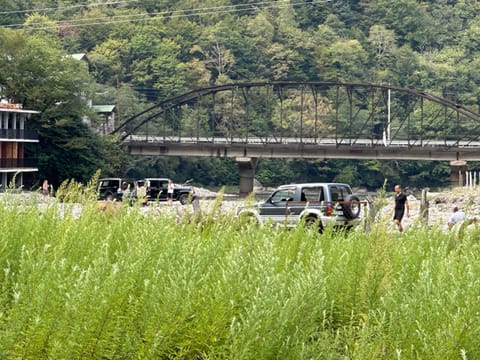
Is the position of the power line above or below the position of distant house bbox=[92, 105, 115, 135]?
above

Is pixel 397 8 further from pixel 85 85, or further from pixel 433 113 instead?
pixel 85 85

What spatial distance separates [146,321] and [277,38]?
133 meters

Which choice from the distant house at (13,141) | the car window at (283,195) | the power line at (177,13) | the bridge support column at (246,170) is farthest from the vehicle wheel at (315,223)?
the power line at (177,13)

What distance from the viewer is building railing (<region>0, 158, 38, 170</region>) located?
2534 inches

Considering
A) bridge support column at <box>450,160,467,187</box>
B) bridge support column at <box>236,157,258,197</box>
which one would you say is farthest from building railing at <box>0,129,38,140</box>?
bridge support column at <box>450,160,467,187</box>

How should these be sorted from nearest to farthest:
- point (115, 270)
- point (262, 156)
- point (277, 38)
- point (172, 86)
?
point (115, 270) < point (262, 156) < point (172, 86) < point (277, 38)

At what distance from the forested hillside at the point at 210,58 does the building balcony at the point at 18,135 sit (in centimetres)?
112

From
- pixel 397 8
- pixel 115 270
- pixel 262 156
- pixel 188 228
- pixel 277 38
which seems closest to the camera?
pixel 115 270

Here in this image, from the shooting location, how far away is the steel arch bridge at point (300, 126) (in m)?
87.9

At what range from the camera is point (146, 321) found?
6.20 metres

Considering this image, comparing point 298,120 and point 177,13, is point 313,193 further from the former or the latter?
point 177,13

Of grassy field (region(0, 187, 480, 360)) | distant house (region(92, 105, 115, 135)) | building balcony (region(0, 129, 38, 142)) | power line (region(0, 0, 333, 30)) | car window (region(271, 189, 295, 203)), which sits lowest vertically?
grassy field (region(0, 187, 480, 360))

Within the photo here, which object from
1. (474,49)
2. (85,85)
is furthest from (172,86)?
(474,49)

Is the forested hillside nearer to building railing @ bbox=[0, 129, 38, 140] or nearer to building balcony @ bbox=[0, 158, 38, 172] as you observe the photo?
building balcony @ bbox=[0, 158, 38, 172]
